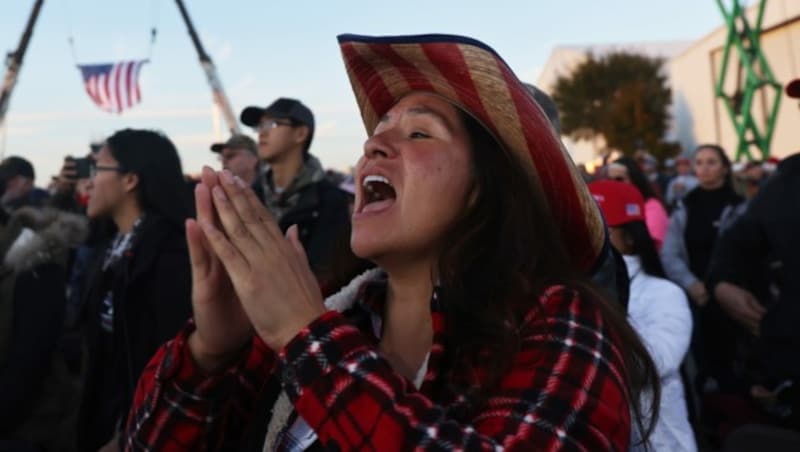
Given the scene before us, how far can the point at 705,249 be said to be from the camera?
5785 millimetres

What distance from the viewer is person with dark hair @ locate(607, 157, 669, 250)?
5.62 m

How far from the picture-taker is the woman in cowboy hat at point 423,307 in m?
1.15

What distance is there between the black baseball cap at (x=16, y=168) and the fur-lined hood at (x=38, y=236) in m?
3.55

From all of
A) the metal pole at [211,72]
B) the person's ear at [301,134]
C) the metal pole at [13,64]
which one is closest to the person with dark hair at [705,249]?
the person's ear at [301,134]

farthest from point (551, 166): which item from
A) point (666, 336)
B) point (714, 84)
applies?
point (714, 84)

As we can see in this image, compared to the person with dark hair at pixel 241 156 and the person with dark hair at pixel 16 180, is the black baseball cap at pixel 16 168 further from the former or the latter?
the person with dark hair at pixel 241 156

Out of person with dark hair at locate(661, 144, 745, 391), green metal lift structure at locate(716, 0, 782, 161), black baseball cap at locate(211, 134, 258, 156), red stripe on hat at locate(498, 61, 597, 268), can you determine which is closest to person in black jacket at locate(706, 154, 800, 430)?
person with dark hair at locate(661, 144, 745, 391)

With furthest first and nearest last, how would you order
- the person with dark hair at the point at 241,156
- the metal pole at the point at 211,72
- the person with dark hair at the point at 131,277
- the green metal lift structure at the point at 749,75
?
the metal pole at the point at 211,72
the green metal lift structure at the point at 749,75
the person with dark hair at the point at 241,156
the person with dark hair at the point at 131,277

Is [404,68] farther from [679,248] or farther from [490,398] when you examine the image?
[679,248]

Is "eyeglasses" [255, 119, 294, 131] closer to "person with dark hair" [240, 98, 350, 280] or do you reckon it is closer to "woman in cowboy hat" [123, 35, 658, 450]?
"person with dark hair" [240, 98, 350, 280]

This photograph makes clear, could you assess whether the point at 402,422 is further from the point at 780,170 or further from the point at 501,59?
the point at 780,170

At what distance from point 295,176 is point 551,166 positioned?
3467mm

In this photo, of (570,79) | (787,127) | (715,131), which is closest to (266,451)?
(787,127)

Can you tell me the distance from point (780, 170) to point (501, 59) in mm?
2084
